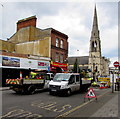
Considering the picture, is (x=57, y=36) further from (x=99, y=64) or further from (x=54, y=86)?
(x=99, y=64)

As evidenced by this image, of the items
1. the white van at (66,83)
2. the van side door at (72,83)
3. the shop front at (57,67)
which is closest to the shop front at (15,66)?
the shop front at (57,67)

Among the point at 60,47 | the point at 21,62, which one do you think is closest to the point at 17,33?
the point at 60,47

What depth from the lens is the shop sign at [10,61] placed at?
20.0 metres

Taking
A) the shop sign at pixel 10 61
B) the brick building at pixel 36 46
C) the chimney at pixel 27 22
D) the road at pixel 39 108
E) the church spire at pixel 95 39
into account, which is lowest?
the road at pixel 39 108

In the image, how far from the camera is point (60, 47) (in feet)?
102

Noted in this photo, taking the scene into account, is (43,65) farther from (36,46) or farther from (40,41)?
(40,41)

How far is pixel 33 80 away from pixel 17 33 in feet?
79.6

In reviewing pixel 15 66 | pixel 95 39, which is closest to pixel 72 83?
pixel 15 66

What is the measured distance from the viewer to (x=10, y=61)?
20750 millimetres

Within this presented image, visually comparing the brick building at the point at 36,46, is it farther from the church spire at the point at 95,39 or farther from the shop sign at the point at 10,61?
the church spire at the point at 95,39

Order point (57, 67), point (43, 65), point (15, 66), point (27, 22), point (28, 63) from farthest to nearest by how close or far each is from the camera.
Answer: point (27, 22) < point (57, 67) < point (43, 65) < point (28, 63) < point (15, 66)

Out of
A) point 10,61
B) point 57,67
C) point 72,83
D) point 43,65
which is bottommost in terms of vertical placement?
point 72,83

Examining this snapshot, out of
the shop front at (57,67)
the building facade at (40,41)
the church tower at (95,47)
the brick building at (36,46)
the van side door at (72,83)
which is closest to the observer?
the van side door at (72,83)

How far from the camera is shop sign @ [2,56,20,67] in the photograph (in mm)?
19980
